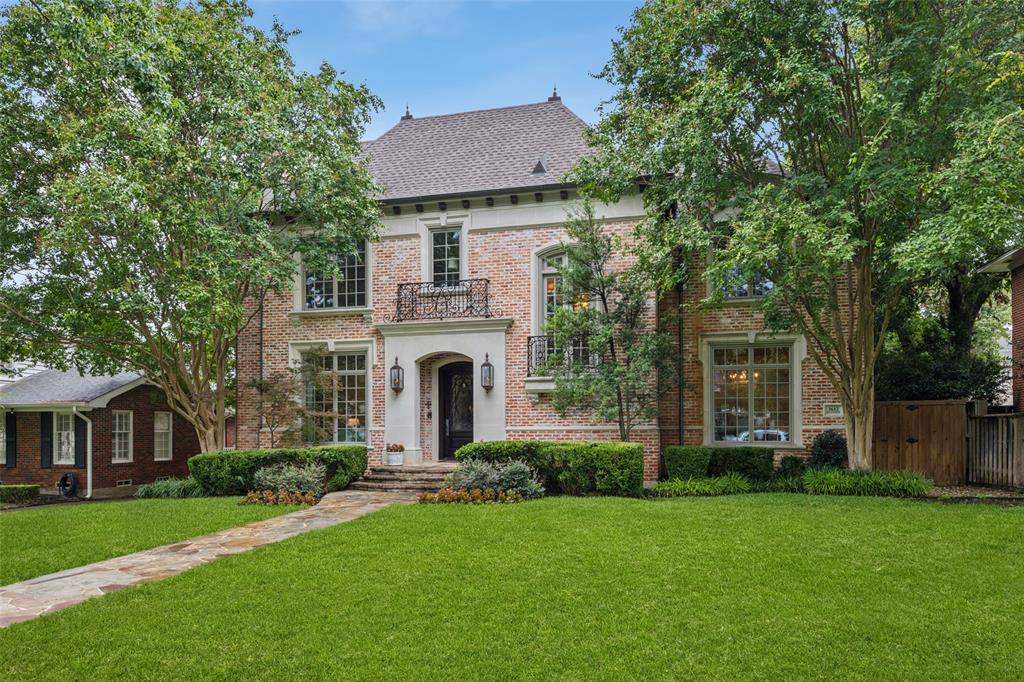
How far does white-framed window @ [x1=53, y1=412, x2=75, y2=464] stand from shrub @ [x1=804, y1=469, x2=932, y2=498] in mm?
17601

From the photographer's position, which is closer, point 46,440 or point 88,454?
point 88,454

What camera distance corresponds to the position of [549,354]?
1402 centimetres

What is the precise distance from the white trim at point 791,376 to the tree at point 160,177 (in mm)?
7900

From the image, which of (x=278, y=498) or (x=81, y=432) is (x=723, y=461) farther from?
(x=81, y=432)

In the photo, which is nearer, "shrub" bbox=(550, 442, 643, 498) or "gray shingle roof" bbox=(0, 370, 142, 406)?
"shrub" bbox=(550, 442, 643, 498)

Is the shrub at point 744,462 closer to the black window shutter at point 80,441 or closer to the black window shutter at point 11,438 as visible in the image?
the black window shutter at point 80,441

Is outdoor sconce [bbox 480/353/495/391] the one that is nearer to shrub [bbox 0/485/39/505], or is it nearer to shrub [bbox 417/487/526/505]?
shrub [bbox 417/487/526/505]

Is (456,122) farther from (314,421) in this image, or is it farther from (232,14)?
(314,421)

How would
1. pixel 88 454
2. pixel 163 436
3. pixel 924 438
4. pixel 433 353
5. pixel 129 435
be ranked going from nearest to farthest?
pixel 924 438 < pixel 433 353 < pixel 88 454 < pixel 129 435 < pixel 163 436

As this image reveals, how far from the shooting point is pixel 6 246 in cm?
1276

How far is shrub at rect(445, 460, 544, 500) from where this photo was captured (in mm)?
11008

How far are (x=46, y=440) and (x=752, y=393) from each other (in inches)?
698

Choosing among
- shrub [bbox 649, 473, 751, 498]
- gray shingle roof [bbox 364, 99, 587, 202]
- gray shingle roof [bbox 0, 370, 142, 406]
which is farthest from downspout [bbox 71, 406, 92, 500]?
shrub [bbox 649, 473, 751, 498]

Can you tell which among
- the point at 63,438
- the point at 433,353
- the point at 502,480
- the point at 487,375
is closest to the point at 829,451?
the point at 502,480
